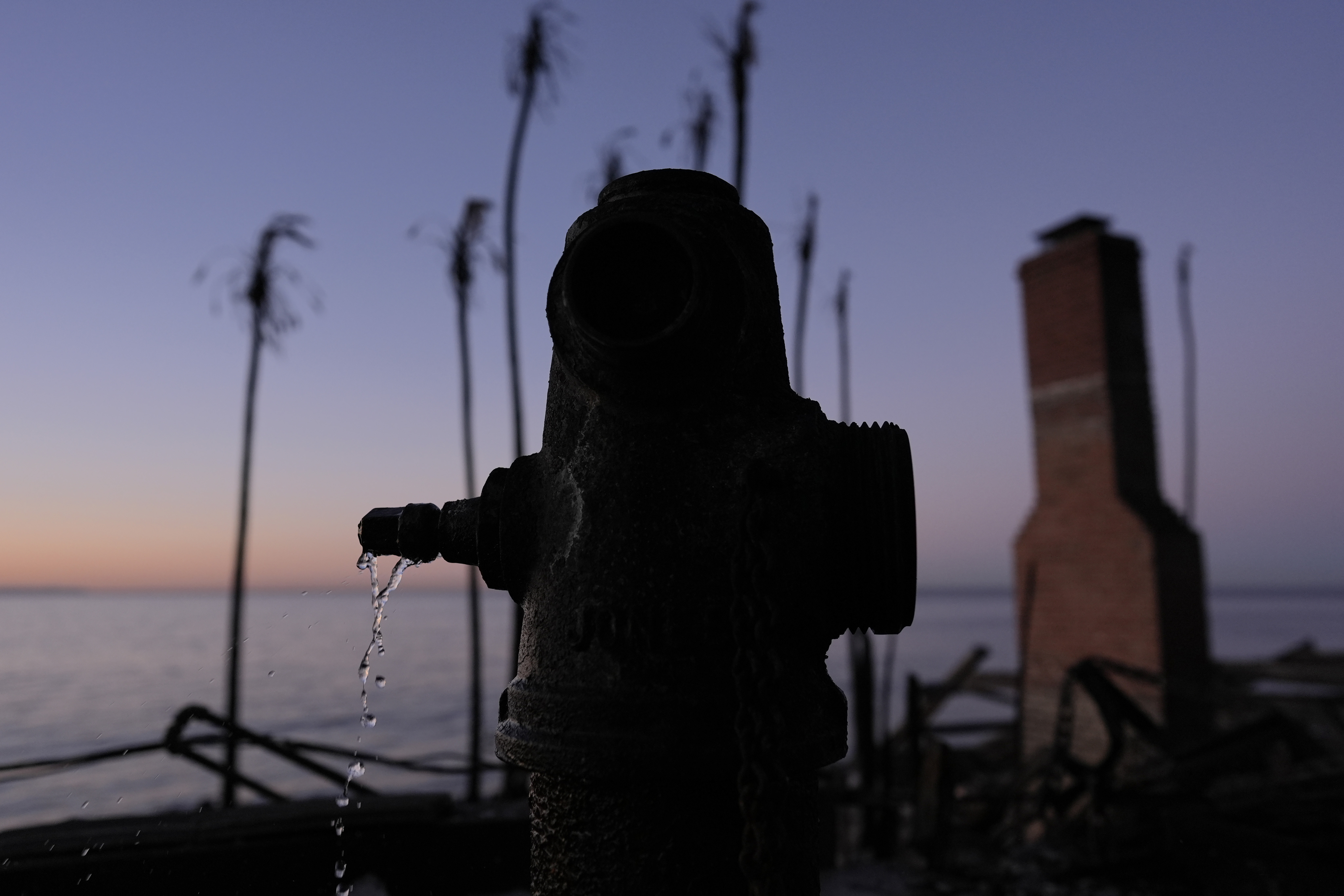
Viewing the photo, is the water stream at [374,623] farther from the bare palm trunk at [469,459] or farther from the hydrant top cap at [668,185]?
the bare palm trunk at [469,459]

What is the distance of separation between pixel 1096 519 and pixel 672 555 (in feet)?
31.7

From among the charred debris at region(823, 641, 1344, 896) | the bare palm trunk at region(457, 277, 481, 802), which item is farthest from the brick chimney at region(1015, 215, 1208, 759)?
the bare palm trunk at region(457, 277, 481, 802)

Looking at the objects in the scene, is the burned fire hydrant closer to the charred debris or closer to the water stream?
the water stream

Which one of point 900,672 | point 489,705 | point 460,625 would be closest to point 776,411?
point 489,705

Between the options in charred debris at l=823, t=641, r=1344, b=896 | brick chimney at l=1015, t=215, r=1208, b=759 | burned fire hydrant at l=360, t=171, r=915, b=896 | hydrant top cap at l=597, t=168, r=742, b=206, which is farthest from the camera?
brick chimney at l=1015, t=215, r=1208, b=759

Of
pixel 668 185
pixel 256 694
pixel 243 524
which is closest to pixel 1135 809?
pixel 668 185

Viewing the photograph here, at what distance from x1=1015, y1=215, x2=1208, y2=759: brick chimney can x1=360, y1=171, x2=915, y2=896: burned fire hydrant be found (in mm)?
9072

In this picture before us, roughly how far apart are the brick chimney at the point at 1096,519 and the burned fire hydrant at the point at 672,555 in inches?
357

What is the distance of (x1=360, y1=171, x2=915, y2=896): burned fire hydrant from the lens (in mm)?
1640

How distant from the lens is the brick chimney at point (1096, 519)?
9.45 meters

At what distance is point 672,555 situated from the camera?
1.74m

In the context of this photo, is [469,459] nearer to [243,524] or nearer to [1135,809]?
[243,524]

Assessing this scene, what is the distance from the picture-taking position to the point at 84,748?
25.3m

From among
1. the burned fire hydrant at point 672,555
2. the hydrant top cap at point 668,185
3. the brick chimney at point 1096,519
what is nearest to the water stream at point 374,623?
the burned fire hydrant at point 672,555
